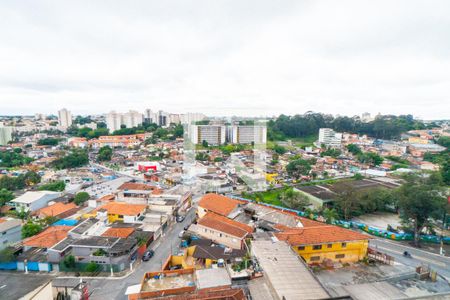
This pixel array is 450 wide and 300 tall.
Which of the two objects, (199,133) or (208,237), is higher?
(199,133)

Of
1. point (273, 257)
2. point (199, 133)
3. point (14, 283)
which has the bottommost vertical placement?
point (14, 283)

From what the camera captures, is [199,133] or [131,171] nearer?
[131,171]

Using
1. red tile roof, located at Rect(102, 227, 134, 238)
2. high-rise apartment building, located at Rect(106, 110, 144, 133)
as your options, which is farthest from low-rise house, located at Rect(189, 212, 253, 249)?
high-rise apartment building, located at Rect(106, 110, 144, 133)

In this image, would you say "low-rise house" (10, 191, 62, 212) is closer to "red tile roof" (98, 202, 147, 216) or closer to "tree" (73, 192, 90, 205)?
"tree" (73, 192, 90, 205)

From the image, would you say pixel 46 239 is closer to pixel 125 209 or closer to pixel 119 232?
pixel 119 232

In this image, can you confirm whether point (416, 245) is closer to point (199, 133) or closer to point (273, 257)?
point (273, 257)

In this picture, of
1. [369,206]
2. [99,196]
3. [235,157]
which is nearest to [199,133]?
[235,157]

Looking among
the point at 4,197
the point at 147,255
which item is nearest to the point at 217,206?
the point at 147,255

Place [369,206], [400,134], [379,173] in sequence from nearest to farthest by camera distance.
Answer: [369,206] → [379,173] → [400,134]
